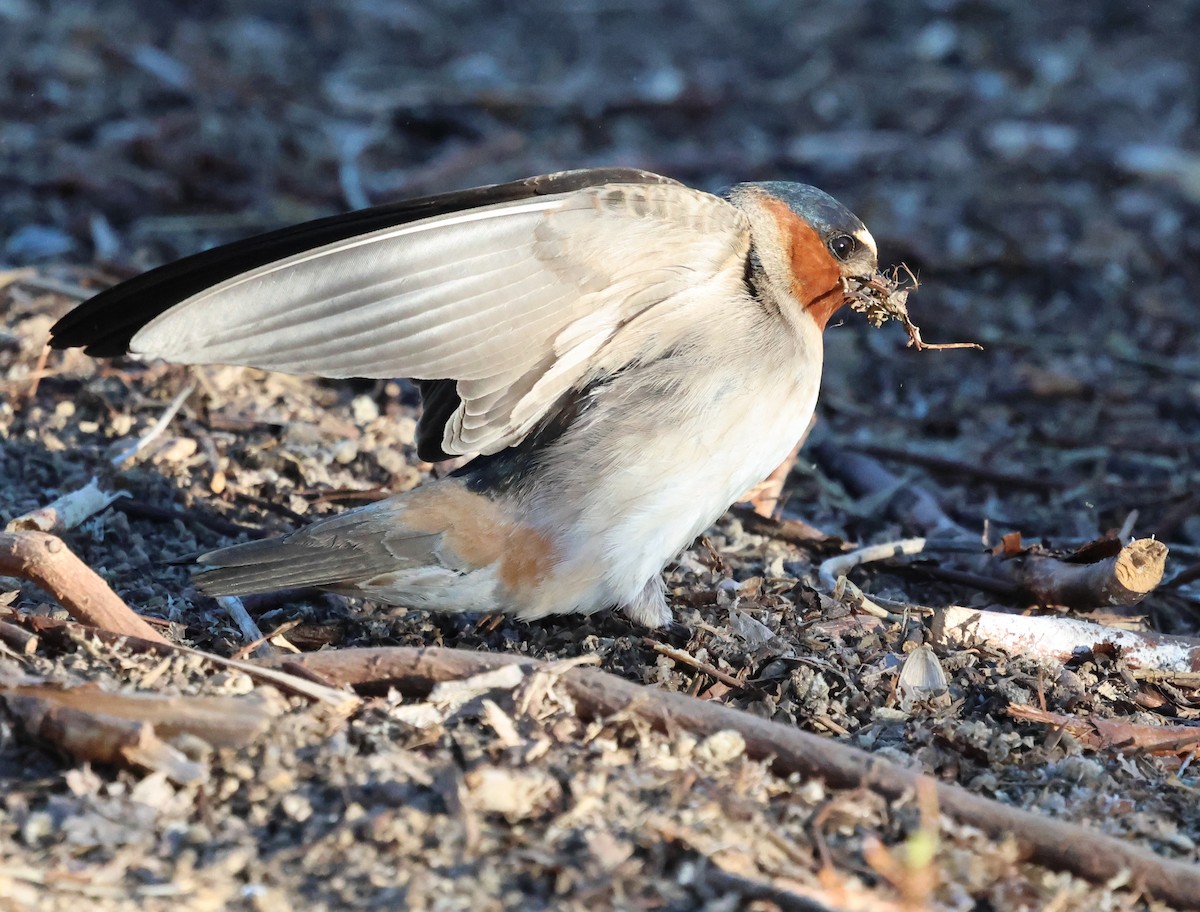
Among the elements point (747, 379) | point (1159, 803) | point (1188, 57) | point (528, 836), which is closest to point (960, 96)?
point (1188, 57)

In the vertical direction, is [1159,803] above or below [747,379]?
below

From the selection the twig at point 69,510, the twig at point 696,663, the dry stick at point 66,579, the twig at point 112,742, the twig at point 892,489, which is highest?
the dry stick at point 66,579

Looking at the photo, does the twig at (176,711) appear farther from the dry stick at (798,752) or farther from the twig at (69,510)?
the twig at (69,510)

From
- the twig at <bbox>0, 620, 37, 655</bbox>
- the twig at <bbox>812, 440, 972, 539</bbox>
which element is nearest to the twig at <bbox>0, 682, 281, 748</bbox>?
the twig at <bbox>0, 620, 37, 655</bbox>

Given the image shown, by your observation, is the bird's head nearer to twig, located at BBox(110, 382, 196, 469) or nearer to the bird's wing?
the bird's wing

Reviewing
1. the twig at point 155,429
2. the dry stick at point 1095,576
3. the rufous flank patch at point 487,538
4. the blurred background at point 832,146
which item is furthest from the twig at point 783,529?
the twig at point 155,429

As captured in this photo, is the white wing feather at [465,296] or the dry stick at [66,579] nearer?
the dry stick at [66,579]

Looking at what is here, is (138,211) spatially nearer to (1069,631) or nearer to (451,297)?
(451,297)
